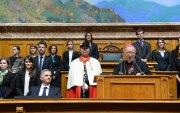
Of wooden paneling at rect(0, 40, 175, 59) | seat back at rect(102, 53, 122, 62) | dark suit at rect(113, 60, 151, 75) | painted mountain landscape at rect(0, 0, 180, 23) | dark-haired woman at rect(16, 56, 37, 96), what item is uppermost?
painted mountain landscape at rect(0, 0, 180, 23)

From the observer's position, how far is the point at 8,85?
7637mm

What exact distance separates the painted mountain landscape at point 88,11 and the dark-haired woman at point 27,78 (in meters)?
4.61

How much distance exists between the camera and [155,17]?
12.3 metres

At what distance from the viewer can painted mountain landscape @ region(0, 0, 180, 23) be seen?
12.3m

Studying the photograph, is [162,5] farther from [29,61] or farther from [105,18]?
[29,61]

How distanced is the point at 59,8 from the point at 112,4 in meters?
1.26

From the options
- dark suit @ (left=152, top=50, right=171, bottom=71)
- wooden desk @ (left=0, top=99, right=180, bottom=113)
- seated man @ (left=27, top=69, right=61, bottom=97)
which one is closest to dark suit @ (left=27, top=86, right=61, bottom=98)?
seated man @ (left=27, top=69, right=61, bottom=97)

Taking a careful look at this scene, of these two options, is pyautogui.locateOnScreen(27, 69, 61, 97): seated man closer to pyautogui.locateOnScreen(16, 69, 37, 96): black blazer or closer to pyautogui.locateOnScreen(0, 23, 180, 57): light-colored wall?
pyautogui.locateOnScreen(16, 69, 37, 96): black blazer

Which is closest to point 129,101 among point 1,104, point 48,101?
point 48,101

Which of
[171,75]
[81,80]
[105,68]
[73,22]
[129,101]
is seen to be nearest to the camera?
[129,101]

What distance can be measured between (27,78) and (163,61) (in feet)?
→ 8.37

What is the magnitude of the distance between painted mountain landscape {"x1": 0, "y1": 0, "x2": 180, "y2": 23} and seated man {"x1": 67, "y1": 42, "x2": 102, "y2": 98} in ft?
15.1

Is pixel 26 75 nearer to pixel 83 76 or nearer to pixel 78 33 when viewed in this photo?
pixel 83 76

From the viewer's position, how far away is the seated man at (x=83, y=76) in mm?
7508
